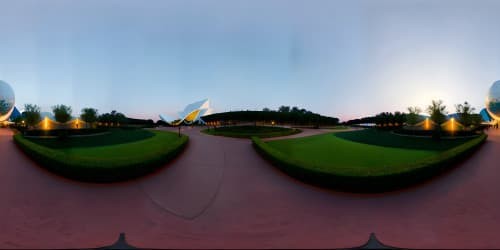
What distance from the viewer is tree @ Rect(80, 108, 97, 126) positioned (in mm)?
25203

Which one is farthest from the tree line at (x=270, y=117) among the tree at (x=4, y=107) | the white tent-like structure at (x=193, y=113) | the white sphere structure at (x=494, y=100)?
the tree at (x=4, y=107)

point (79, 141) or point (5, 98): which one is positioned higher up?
point (5, 98)

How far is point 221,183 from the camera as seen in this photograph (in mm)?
5543

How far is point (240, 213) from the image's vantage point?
3.91m

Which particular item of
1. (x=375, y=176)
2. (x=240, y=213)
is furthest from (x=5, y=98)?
(x=375, y=176)

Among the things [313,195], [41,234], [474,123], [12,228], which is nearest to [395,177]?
[313,195]

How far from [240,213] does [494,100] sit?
49971 mm

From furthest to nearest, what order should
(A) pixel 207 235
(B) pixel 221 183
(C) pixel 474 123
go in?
(C) pixel 474 123 < (B) pixel 221 183 < (A) pixel 207 235

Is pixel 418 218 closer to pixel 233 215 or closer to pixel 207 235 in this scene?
pixel 233 215

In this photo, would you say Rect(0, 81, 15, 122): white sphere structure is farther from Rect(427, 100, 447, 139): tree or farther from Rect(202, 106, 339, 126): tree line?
Rect(427, 100, 447, 139): tree

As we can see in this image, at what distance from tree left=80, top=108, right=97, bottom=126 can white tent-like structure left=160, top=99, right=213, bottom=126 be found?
18.5 m

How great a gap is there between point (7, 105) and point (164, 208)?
166 ft

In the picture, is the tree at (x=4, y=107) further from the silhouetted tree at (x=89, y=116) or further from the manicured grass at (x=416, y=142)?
the manicured grass at (x=416, y=142)

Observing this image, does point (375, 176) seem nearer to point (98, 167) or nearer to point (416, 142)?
point (98, 167)
